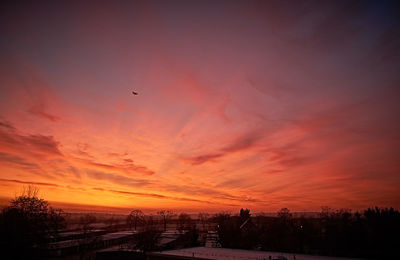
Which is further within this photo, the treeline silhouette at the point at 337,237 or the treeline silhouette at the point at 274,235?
the treeline silhouette at the point at 337,237

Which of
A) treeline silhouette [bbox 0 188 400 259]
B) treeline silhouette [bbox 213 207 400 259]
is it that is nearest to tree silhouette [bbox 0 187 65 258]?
treeline silhouette [bbox 0 188 400 259]

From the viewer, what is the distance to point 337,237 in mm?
50562

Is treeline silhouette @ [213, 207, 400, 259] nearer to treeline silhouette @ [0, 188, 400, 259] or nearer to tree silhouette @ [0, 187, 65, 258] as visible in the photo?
treeline silhouette @ [0, 188, 400, 259]

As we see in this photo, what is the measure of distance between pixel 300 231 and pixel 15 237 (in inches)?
2312

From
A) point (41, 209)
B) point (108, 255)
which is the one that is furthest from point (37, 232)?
point (108, 255)

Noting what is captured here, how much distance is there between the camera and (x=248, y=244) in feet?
197

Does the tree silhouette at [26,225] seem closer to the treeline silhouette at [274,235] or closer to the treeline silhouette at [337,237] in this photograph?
the treeline silhouette at [274,235]

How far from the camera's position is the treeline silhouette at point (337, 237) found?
4591cm

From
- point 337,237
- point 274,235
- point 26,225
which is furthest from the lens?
point 274,235

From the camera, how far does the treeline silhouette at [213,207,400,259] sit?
45.9 metres

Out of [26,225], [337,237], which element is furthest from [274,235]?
[26,225]

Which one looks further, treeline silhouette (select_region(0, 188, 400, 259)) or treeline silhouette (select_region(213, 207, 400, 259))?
treeline silhouette (select_region(213, 207, 400, 259))

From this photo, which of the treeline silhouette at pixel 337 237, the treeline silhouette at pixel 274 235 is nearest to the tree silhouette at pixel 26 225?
the treeline silhouette at pixel 274 235

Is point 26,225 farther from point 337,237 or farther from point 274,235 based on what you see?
point 337,237
